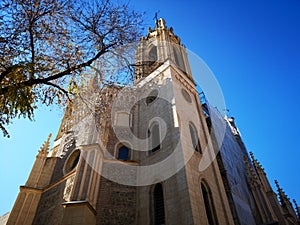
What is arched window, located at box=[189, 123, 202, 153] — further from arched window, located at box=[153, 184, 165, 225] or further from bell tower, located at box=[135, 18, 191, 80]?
bell tower, located at box=[135, 18, 191, 80]

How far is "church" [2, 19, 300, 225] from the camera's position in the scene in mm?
8930

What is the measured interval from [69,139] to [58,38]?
8.36 meters

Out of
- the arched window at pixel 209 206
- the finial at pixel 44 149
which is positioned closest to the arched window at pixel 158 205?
the arched window at pixel 209 206

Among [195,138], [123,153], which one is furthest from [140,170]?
[195,138]

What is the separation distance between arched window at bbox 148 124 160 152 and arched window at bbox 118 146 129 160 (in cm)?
150

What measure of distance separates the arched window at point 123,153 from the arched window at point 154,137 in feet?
4.91

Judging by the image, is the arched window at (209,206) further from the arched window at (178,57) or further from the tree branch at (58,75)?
the arched window at (178,57)

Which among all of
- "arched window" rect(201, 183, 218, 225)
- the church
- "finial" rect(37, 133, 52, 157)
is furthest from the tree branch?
"finial" rect(37, 133, 52, 157)

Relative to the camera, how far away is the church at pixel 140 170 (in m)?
8.93

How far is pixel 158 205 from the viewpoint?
31.3ft

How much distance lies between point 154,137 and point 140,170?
78.4 inches

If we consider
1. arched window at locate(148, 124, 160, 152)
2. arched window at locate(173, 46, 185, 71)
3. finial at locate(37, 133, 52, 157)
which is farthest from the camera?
arched window at locate(173, 46, 185, 71)

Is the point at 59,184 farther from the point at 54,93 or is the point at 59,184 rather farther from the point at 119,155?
the point at 54,93

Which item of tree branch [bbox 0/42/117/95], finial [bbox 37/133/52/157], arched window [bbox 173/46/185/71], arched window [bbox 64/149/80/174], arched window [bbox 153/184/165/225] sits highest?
arched window [bbox 173/46/185/71]
